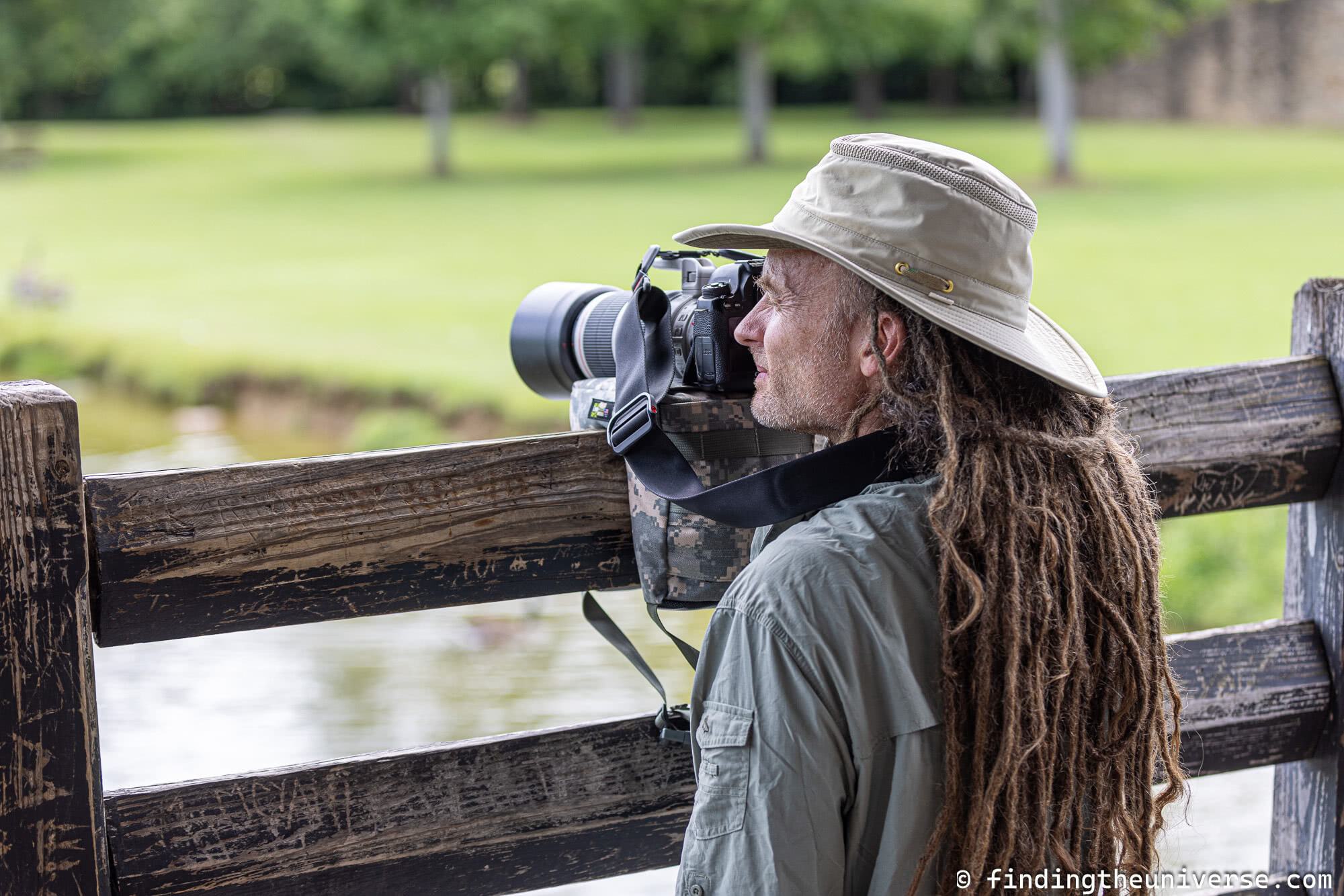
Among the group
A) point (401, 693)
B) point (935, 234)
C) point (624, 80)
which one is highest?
point (935, 234)

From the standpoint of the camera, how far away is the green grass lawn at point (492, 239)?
10.1 m

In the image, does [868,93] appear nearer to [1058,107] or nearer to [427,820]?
[1058,107]

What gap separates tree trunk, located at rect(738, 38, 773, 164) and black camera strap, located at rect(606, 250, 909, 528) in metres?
21.0

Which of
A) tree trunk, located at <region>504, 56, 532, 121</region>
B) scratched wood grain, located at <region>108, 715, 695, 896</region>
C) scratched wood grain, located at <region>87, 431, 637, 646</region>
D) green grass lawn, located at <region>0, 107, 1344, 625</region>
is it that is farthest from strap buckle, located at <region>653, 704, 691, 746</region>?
tree trunk, located at <region>504, 56, 532, 121</region>

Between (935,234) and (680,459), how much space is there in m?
0.40

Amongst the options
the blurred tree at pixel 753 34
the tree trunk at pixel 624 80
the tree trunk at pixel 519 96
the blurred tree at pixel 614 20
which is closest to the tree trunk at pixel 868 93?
the tree trunk at pixel 624 80

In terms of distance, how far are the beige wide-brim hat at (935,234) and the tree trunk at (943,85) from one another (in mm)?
34243

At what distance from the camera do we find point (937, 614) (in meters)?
1.46

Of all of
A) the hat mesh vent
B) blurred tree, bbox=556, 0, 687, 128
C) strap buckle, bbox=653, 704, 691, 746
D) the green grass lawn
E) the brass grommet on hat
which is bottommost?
the green grass lawn

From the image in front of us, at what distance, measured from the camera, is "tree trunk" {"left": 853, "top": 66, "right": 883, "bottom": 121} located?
3206 cm

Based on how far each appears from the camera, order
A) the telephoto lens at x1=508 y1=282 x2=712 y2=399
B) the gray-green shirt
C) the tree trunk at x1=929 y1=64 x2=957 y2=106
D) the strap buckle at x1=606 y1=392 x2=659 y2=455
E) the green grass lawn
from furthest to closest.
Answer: the tree trunk at x1=929 y1=64 x2=957 y2=106
the green grass lawn
the telephoto lens at x1=508 y1=282 x2=712 y2=399
the strap buckle at x1=606 y1=392 x2=659 y2=455
the gray-green shirt

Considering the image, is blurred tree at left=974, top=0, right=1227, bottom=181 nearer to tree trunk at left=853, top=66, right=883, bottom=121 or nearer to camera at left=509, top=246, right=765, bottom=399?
tree trunk at left=853, top=66, right=883, bottom=121

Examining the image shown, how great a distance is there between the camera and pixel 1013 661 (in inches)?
56.0

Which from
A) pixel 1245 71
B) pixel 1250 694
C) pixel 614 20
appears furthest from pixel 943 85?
pixel 1250 694
